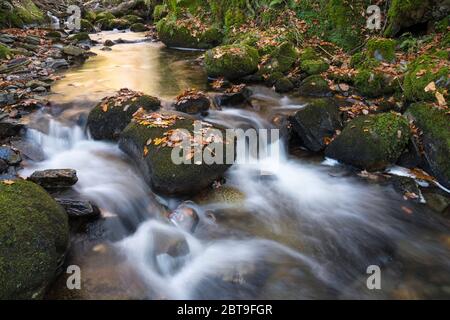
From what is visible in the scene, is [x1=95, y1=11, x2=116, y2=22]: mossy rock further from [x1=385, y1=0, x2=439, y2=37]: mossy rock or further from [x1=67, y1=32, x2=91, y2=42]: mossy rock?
[x1=385, y1=0, x2=439, y2=37]: mossy rock

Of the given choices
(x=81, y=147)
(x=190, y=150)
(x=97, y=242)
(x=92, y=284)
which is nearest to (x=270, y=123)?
(x=190, y=150)

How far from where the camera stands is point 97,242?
4.80 metres

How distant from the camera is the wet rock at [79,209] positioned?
4.93 m

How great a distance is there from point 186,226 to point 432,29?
8024 mm

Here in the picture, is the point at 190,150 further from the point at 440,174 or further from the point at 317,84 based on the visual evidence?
the point at 317,84

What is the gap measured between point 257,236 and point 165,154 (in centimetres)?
192

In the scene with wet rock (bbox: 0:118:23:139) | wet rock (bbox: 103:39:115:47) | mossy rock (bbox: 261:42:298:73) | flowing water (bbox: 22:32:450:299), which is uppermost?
mossy rock (bbox: 261:42:298:73)

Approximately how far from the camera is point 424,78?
7227 millimetres

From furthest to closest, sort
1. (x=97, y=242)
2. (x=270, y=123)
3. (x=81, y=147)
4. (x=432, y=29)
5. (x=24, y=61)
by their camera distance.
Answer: (x=24, y=61) → (x=432, y=29) → (x=270, y=123) → (x=81, y=147) → (x=97, y=242)

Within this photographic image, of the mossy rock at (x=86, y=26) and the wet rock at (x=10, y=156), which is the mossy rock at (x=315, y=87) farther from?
the mossy rock at (x=86, y=26)

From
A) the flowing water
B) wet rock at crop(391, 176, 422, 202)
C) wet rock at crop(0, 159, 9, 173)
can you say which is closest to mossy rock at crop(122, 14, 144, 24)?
the flowing water

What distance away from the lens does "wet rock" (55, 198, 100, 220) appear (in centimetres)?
493

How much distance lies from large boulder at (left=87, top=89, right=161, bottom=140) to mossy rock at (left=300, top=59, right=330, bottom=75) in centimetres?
446

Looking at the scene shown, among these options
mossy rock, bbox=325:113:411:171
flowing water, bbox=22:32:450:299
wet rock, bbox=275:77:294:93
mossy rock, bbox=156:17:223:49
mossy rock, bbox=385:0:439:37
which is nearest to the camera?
flowing water, bbox=22:32:450:299
